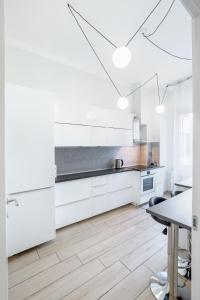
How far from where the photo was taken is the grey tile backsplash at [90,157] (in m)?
3.08

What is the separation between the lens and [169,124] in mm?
4465

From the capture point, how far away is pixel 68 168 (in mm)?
3146

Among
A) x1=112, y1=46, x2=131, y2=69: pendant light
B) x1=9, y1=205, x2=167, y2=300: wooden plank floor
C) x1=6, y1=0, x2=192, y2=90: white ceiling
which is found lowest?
x1=9, y1=205, x2=167, y2=300: wooden plank floor

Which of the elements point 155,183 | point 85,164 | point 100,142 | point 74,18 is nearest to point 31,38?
point 74,18

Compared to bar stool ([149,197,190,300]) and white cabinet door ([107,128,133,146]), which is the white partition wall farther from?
white cabinet door ([107,128,133,146])

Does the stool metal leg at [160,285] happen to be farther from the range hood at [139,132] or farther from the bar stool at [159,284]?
the range hood at [139,132]

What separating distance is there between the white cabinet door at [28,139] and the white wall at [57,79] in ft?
2.78

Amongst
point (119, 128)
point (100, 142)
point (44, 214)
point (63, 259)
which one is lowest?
point (63, 259)

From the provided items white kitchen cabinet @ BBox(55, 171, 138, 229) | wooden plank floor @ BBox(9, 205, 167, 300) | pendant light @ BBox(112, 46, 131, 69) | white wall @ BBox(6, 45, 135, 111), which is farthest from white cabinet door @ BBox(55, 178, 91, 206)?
pendant light @ BBox(112, 46, 131, 69)

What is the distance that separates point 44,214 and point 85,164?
4.73ft

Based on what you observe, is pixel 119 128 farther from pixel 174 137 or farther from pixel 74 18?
pixel 74 18

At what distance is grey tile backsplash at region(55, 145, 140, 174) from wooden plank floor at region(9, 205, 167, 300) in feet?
3.54

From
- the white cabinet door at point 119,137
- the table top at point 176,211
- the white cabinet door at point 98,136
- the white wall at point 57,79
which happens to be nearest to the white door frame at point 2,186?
the table top at point 176,211

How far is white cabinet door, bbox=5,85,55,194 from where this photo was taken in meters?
1.84
